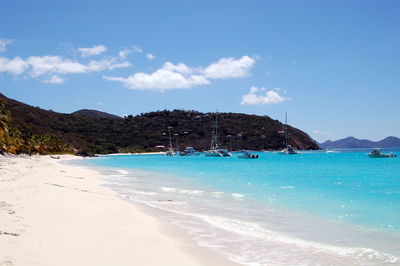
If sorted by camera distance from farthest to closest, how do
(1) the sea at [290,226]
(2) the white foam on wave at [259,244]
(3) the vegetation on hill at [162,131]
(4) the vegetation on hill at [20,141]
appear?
(3) the vegetation on hill at [162,131] < (4) the vegetation on hill at [20,141] < (1) the sea at [290,226] < (2) the white foam on wave at [259,244]

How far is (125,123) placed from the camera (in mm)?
166750

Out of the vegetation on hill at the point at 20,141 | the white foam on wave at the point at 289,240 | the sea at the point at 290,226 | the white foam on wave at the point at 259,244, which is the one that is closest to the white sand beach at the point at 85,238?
the white foam on wave at the point at 259,244

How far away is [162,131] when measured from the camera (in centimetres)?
16450

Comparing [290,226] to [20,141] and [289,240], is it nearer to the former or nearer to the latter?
[289,240]

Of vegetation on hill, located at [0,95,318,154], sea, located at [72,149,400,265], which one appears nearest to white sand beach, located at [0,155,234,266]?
sea, located at [72,149,400,265]

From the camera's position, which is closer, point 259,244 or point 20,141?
point 259,244

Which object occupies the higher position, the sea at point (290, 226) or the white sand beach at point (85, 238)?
the white sand beach at point (85, 238)

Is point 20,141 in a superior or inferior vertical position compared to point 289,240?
superior

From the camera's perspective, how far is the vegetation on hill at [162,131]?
13475 cm

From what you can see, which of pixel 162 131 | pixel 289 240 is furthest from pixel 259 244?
pixel 162 131

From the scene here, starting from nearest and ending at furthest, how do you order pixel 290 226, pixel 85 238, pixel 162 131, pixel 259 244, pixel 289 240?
pixel 85 238 < pixel 259 244 < pixel 289 240 < pixel 290 226 < pixel 162 131

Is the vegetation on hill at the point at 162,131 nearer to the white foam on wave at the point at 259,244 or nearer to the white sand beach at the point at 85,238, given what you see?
the white sand beach at the point at 85,238

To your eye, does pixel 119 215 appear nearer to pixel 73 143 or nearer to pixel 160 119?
pixel 73 143

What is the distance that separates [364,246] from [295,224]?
3.09 meters
